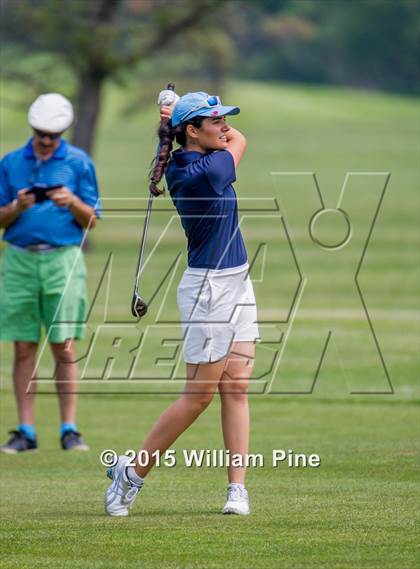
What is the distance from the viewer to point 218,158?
293 inches

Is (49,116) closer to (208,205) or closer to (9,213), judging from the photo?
(9,213)

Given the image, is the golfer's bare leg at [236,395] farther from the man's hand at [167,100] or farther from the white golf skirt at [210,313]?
the man's hand at [167,100]

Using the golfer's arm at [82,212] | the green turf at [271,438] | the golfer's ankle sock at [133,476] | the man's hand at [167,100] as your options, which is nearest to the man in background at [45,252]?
the golfer's arm at [82,212]

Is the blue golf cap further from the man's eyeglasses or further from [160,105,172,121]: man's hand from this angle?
the man's eyeglasses

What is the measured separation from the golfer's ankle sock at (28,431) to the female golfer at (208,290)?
2927 millimetres

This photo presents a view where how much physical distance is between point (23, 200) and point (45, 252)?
19.3 inches

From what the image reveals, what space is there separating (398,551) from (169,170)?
2284 millimetres

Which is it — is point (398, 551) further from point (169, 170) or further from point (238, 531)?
point (169, 170)

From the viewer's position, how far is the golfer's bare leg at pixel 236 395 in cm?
761

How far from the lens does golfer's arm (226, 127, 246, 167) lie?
7.59 meters

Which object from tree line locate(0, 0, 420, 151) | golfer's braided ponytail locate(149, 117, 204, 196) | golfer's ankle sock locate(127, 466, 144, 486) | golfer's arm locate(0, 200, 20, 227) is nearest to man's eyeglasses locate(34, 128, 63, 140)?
golfer's arm locate(0, 200, 20, 227)

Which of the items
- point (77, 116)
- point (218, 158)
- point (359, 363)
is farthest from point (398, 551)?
point (77, 116)

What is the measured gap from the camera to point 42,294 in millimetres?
10766

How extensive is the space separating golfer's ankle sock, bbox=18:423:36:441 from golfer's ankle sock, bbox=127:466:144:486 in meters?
2.95
